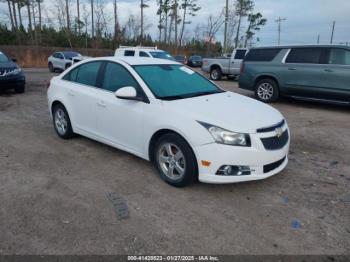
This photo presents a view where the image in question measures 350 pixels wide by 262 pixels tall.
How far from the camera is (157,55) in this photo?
1595 centimetres

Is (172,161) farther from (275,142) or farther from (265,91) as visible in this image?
(265,91)

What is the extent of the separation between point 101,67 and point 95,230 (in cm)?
282

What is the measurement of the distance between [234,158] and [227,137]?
25cm

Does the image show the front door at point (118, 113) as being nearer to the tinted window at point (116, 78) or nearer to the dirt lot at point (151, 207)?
the tinted window at point (116, 78)

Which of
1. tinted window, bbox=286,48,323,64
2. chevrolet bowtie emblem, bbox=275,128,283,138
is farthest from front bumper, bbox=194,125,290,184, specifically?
tinted window, bbox=286,48,323,64

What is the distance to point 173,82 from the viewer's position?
14.9ft

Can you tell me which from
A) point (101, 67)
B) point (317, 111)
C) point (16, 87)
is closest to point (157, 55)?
point (16, 87)

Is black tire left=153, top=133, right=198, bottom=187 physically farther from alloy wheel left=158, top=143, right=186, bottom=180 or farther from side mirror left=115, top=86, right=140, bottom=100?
side mirror left=115, top=86, right=140, bottom=100

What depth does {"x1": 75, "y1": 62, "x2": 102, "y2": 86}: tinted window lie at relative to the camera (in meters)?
5.01

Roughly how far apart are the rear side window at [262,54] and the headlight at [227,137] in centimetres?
726

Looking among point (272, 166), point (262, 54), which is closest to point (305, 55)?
point (262, 54)

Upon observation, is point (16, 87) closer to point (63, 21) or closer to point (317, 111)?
point (317, 111)

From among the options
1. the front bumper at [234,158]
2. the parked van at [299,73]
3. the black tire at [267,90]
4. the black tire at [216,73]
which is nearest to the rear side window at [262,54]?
the parked van at [299,73]

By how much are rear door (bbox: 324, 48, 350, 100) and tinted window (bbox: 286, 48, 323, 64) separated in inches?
12.3
